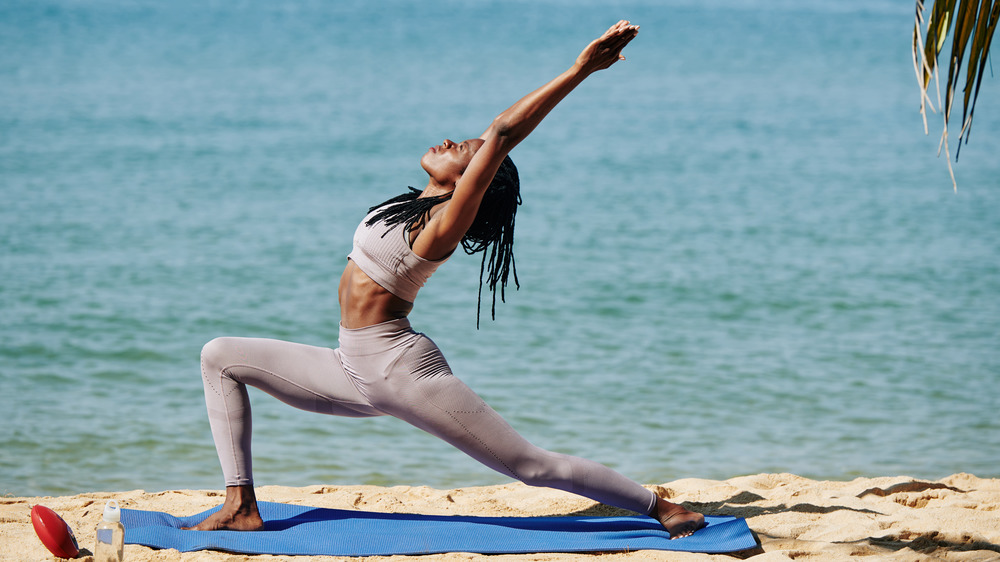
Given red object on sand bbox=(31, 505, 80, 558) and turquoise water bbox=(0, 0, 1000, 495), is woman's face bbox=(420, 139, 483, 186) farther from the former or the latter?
turquoise water bbox=(0, 0, 1000, 495)

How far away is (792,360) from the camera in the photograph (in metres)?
9.61

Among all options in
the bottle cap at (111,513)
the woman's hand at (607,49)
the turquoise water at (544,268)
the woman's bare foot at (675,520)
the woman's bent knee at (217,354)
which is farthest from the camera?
the turquoise water at (544,268)

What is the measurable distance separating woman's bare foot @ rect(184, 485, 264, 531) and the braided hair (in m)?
1.16

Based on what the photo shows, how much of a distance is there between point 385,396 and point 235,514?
782 mm

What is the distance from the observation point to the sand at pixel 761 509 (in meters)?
3.90

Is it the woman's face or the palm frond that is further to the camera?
the woman's face

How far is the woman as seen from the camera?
381cm

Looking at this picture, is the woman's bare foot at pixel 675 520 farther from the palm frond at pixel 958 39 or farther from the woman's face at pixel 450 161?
the palm frond at pixel 958 39

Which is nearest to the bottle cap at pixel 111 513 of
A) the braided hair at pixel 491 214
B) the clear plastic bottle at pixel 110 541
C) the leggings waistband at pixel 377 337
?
the clear plastic bottle at pixel 110 541

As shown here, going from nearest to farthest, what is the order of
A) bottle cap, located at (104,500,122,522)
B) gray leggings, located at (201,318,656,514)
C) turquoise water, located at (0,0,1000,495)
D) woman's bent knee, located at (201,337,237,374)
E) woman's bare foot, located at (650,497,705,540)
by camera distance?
bottle cap, located at (104,500,122,522) < gray leggings, located at (201,318,656,514) < woman's bent knee, located at (201,337,237,374) < woman's bare foot, located at (650,497,705,540) < turquoise water, located at (0,0,1000,495)

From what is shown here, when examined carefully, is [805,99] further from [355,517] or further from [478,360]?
[355,517]

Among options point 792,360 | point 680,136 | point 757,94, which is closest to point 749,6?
point 757,94

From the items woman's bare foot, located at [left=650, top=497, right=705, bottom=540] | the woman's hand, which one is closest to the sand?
woman's bare foot, located at [left=650, top=497, right=705, bottom=540]

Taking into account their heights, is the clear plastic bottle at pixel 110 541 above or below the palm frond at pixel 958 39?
below
